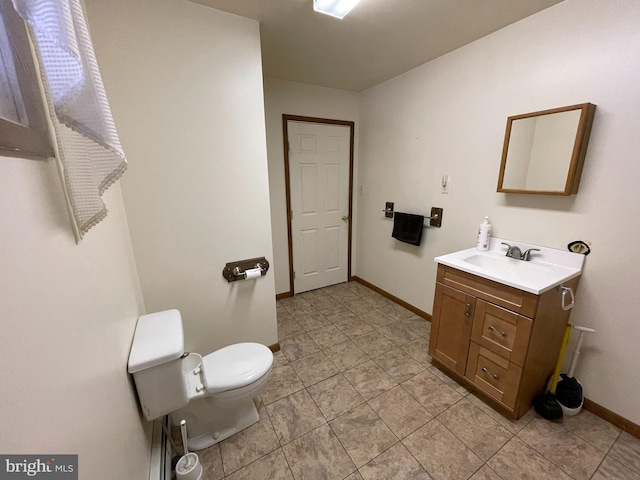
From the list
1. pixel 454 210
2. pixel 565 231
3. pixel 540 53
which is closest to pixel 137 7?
pixel 540 53

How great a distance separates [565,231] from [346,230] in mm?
2039

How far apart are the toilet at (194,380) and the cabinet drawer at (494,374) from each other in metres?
1.27

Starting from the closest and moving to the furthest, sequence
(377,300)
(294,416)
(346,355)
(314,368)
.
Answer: (294,416), (314,368), (346,355), (377,300)

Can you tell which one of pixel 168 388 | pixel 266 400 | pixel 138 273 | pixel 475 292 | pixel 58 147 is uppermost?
pixel 58 147

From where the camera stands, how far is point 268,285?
191 centimetres

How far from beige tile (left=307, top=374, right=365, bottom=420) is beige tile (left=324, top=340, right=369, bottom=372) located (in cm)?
13

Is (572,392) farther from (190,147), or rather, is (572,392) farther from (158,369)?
(190,147)

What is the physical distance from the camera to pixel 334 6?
1.36 meters

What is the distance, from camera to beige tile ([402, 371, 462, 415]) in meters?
1.58

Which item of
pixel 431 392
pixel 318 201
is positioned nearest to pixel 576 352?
pixel 431 392

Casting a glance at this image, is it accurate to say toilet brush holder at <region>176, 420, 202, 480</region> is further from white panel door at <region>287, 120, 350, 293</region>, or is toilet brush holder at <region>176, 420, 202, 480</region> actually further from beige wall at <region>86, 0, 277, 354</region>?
white panel door at <region>287, 120, 350, 293</region>

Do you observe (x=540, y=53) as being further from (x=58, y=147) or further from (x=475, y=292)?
(x=58, y=147)

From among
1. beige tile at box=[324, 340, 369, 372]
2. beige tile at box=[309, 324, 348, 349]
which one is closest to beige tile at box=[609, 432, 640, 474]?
Result: beige tile at box=[324, 340, 369, 372]

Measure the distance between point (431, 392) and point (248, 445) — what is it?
1.17m
